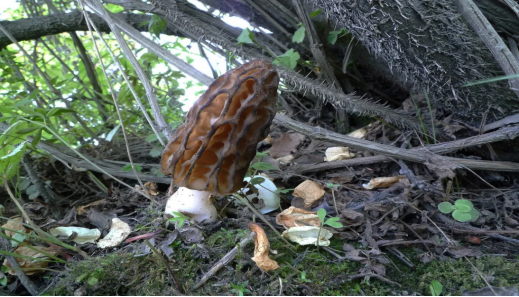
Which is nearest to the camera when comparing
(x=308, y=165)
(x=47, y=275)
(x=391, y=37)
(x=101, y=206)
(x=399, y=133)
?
(x=47, y=275)

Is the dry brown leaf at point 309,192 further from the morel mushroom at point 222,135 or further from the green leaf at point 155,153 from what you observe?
the green leaf at point 155,153

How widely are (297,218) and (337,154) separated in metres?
0.75

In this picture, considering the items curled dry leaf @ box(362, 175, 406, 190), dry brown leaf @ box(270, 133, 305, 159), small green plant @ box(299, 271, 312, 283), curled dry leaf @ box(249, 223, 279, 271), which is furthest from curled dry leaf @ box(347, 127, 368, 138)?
small green plant @ box(299, 271, 312, 283)

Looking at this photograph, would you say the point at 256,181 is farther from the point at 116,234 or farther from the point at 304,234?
the point at 116,234

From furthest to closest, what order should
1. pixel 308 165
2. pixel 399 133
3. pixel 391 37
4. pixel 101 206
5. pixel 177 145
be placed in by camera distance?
pixel 399 133
pixel 308 165
pixel 101 206
pixel 391 37
pixel 177 145

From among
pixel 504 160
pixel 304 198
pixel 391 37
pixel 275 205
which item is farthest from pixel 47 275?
pixel 504 160

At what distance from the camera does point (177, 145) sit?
1751 millimetres

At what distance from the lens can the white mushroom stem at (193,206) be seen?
5.78ft

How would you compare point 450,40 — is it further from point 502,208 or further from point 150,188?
point 150,188

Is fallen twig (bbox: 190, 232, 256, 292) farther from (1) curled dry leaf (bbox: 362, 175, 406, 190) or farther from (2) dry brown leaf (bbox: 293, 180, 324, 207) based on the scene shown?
(1) curled dry leaf (bbox: 362, 175, 406, 190)

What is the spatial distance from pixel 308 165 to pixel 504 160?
1085 millimetres

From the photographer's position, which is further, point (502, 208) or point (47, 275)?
point (502, 208)

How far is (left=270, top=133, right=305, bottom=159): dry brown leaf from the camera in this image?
254 cm

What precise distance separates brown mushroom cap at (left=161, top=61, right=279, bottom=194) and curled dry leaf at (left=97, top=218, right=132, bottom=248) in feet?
1.02
